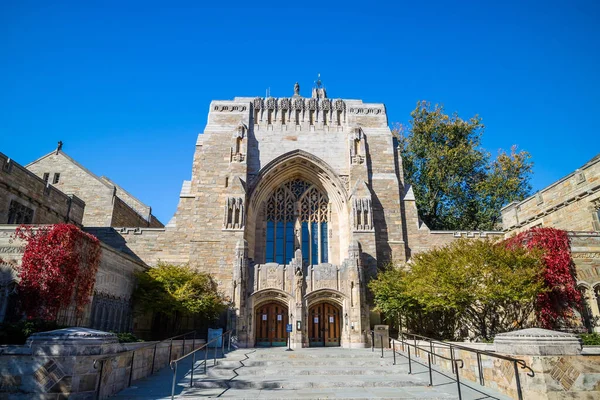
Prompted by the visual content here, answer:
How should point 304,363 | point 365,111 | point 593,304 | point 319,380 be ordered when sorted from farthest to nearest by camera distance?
point 365,111, point 593,304, point 304,363, point 319,380

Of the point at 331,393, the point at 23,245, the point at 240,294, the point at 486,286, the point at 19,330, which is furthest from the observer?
the point at 240,294

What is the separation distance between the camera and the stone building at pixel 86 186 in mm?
24969

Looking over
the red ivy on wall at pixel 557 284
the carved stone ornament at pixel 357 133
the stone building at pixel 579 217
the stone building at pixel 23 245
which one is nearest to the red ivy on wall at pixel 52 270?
the stone building at pixel 23 245

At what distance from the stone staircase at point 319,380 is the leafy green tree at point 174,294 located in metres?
4.89

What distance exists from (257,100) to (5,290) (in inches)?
703

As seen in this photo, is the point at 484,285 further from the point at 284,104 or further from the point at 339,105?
the point at 284,104

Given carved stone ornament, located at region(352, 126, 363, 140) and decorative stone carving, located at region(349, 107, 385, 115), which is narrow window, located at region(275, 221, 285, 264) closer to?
carved stone ornament, located at region(352, 126, 363, 140)

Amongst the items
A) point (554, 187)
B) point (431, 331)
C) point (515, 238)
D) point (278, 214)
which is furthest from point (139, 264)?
point (554, 187)

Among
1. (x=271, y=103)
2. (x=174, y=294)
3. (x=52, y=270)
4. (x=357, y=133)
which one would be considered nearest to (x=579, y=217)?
(x=357, y=133)

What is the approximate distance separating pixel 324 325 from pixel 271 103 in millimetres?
14254

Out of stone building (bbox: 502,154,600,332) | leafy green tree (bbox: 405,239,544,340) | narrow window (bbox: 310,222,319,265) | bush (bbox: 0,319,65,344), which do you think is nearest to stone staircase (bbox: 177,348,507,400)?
leafy green tree (bbox: 405,239,544,340)

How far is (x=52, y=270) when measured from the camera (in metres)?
12.7

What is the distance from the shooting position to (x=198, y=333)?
20250 mm

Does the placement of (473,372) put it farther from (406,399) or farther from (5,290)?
(5,290)
